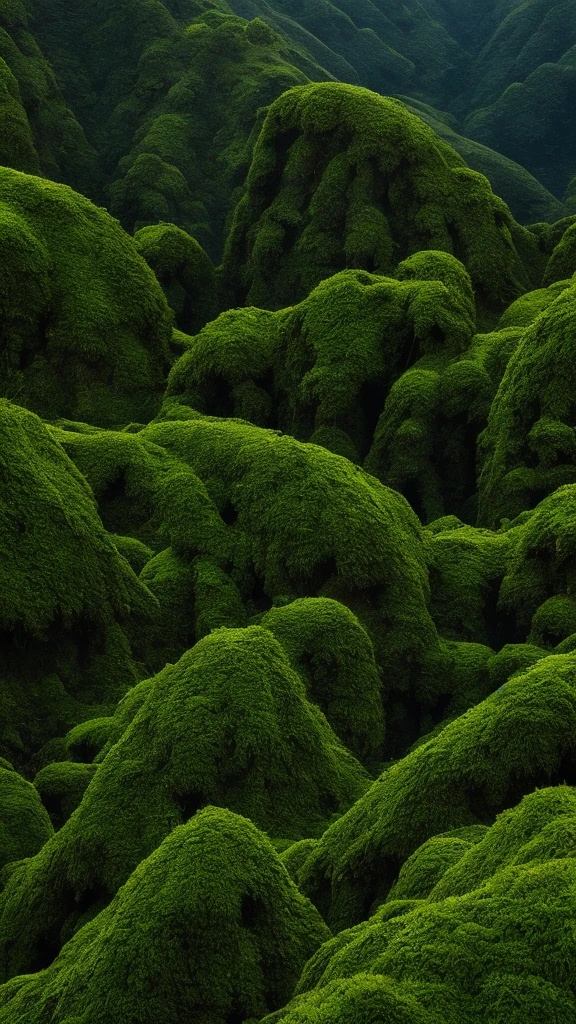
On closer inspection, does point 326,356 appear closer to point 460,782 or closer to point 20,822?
point 20,822

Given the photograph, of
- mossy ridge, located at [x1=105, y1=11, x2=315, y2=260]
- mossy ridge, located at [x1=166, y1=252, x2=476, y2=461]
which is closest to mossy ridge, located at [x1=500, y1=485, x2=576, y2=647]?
mossy ridge, located at [x1=166, y1=252, x2=476, y2=461]

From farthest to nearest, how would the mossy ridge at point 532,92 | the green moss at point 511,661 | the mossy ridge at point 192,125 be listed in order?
1. the mossy ridge at point 532,92
2. the mossy ridge at point 192,125
3. the green moss at point 511,661

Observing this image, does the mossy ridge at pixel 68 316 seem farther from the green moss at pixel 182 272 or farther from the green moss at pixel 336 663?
the green moss at pixel 336 663

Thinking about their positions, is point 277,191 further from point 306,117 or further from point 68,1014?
point 68,1014

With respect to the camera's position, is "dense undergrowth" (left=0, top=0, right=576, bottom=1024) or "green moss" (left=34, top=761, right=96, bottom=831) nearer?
"dense undergrowth" (left=0, top=0, right=576, bottom=1024)

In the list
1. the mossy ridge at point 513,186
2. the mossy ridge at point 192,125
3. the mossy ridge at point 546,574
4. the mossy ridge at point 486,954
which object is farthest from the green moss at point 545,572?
the mossy ridge at point 513,186

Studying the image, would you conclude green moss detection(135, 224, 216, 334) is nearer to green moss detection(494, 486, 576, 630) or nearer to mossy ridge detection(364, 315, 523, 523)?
mossy ridge detection(364, 315, 523, 523)
